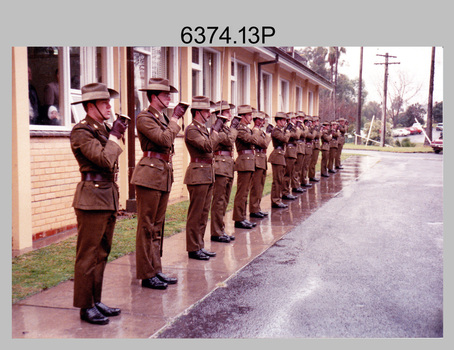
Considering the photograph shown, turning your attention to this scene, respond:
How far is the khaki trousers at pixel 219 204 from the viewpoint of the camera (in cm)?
798

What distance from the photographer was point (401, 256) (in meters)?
7.20

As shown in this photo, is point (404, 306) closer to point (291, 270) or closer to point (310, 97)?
point (291, 270)

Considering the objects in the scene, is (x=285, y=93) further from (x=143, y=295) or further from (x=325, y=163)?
(x=143, y=295)

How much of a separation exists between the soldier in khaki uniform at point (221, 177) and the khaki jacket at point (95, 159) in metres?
3.31

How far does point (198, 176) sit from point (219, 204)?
118 cm

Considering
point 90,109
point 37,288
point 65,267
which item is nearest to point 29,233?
point 65,267

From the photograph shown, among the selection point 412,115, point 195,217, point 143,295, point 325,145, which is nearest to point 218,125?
point 195,217

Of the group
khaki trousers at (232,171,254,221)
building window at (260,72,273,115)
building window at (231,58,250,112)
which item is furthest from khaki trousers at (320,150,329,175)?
khaki trousers at (232,171,254,221)

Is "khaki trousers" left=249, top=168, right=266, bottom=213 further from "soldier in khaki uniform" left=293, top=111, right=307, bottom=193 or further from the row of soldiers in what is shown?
"soldier in khaki uniform" left=293, top=111, right=307, bottom=193

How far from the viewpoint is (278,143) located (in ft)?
38.0

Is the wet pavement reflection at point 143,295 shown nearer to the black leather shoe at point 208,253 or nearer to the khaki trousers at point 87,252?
the black leather shoe at point 208,253

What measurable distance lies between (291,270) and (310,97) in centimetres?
2299

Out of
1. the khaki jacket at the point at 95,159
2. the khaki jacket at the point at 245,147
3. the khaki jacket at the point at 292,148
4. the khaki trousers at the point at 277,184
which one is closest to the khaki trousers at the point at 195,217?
the khaki jacket at the point at 95,159

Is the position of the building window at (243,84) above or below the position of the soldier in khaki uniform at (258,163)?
above
